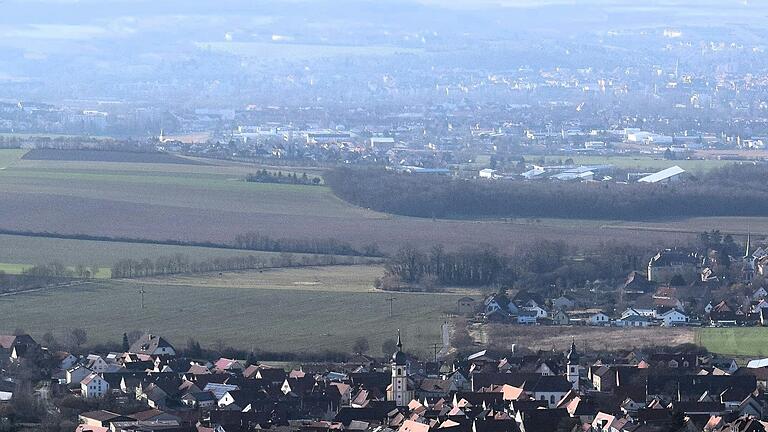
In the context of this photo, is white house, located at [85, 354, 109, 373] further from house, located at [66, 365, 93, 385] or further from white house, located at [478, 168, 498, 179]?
white house, located at [478, 168, 498, 179]

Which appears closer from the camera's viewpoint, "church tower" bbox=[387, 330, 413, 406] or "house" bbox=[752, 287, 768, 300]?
"church tower" bbox=[387, 330, 413, 406]

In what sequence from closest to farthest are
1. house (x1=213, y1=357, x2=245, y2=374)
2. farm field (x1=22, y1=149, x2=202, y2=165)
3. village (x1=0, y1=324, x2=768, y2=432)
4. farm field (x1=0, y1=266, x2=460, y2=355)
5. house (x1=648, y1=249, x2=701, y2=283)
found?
village (x1=0, y1=324, x2=768, y2=432) < house (x1=213, y1=357, x2=245, y2=374) < farm field (x1=0, y1=266, x2=460, y2=355) < house (x1=648, y1=249, x2=701, y2=283) < farm field (x1=22, y1=149, x2=202, y2=165)

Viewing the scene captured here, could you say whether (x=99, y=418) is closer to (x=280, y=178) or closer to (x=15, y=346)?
(x=15, y=346)

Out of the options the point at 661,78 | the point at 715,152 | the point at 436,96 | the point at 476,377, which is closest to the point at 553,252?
the point at 476,377

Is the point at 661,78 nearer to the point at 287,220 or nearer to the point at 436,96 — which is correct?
the point at 436,96

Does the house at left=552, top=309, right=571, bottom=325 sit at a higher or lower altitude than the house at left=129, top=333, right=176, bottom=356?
lower

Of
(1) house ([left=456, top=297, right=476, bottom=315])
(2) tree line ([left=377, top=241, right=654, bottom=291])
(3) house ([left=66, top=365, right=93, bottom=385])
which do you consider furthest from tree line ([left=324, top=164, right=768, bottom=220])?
(3) house ([left=66, top=365, right=93, bottom=385])

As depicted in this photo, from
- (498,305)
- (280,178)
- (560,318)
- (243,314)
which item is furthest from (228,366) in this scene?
(280,178)
